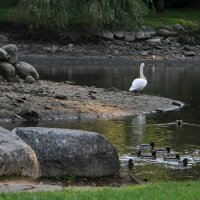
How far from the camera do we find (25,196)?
443 inches

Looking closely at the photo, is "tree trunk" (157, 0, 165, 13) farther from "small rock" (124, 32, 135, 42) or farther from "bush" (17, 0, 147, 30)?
"bush" (17, 0, 147, 30)

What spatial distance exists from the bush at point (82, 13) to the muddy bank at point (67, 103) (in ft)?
54.3

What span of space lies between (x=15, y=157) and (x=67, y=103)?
1505 cm

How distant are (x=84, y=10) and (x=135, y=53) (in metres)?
11.8

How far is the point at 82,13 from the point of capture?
162ft

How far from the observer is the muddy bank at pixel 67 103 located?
26359 mm

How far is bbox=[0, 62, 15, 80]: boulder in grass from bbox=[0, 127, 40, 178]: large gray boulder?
63.7 feet

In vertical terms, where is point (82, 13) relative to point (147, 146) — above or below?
above

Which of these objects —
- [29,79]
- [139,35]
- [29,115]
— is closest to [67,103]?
[29,115]

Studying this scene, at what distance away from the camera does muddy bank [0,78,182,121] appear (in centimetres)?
2636

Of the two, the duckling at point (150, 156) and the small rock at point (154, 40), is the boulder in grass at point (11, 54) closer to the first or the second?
the duckling at point (150, 156)

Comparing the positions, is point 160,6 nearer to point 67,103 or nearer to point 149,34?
point 149,34

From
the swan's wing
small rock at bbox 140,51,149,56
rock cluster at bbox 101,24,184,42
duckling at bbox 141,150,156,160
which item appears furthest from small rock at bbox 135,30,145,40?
duckling at bbox 141,150,156,160

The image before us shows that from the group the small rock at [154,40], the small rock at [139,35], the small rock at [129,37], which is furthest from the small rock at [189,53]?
the small rock at [129,37]
